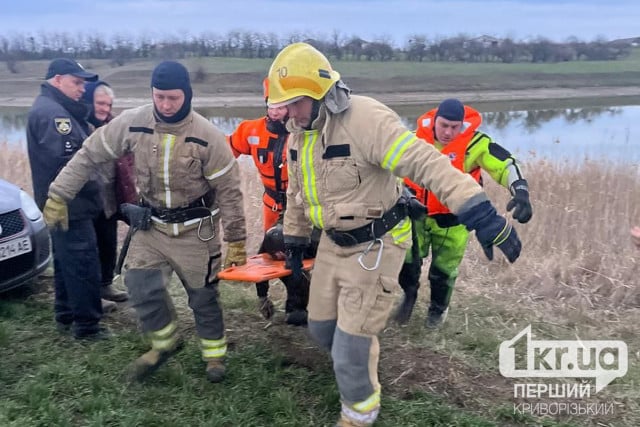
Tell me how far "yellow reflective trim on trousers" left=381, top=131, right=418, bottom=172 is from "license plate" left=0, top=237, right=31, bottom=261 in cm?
323

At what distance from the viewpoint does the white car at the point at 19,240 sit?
492 centimetres

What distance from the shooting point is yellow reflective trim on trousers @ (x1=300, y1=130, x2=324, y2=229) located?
11.0ft

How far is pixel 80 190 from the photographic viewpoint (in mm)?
4309

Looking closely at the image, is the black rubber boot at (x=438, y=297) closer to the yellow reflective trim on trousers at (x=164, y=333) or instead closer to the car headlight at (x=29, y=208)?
the yellow reflective trim on trousers at (x=164, y=333)

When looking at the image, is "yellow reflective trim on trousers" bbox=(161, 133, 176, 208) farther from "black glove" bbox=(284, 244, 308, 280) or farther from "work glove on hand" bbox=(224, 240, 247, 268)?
"black glove" bbox=(284, 244, 308, 280)

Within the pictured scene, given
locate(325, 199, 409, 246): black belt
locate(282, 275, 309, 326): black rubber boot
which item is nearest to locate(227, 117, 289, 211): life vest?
locate(282, 275, 309, 326): black rubber boot

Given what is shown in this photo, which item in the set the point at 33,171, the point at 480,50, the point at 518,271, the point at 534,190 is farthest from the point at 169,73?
the point at 480,50

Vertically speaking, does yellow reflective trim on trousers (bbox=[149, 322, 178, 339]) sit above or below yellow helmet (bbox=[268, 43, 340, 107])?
below

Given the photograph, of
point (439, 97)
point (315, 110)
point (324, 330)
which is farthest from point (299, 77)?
point (439, 97)

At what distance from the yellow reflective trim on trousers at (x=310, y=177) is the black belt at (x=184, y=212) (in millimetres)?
801

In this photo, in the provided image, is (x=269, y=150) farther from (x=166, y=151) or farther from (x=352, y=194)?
(x=352, y=194)

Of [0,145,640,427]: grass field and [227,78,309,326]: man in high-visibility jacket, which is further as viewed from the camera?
[227,78,309,326]: man in high-visibility jacket

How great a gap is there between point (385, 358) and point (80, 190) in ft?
7.68

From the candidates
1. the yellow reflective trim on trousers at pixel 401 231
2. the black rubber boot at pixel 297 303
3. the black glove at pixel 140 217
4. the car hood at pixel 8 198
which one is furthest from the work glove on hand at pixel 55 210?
the yellow reflective trim on trousers at pixel 401 231
